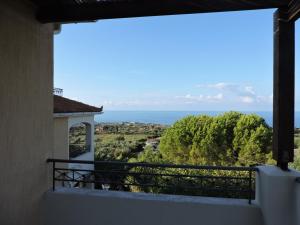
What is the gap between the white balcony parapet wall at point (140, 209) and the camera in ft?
9.92

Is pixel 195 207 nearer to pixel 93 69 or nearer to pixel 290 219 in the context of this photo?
pixel 290 219

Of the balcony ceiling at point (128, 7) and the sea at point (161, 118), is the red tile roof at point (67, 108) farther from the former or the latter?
the balcony ceiling at point (128, 7)

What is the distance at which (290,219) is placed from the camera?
264 centimetres

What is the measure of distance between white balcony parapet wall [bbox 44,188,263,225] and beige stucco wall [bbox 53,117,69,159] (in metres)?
3.79

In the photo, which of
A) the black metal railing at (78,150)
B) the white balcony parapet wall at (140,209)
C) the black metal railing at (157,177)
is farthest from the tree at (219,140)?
the white balcony parapet wall at (140,209)

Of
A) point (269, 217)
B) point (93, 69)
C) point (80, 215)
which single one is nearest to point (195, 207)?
point (269, 217)

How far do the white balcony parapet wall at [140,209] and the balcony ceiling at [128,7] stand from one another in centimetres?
189

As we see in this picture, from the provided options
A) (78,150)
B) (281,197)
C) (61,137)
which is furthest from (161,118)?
(281,197)

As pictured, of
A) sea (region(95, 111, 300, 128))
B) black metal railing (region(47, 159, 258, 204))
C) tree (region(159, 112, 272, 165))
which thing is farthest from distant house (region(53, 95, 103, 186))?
tree (region(159, 112, 272, 165))

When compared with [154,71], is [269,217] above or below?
below

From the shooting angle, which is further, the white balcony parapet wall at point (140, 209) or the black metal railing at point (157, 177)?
the black metal railing at point (157, 177)

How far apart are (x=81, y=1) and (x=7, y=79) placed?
108 centimetres

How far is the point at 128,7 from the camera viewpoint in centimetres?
289

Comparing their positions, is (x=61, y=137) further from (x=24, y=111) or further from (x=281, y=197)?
(x=281, y=197)
